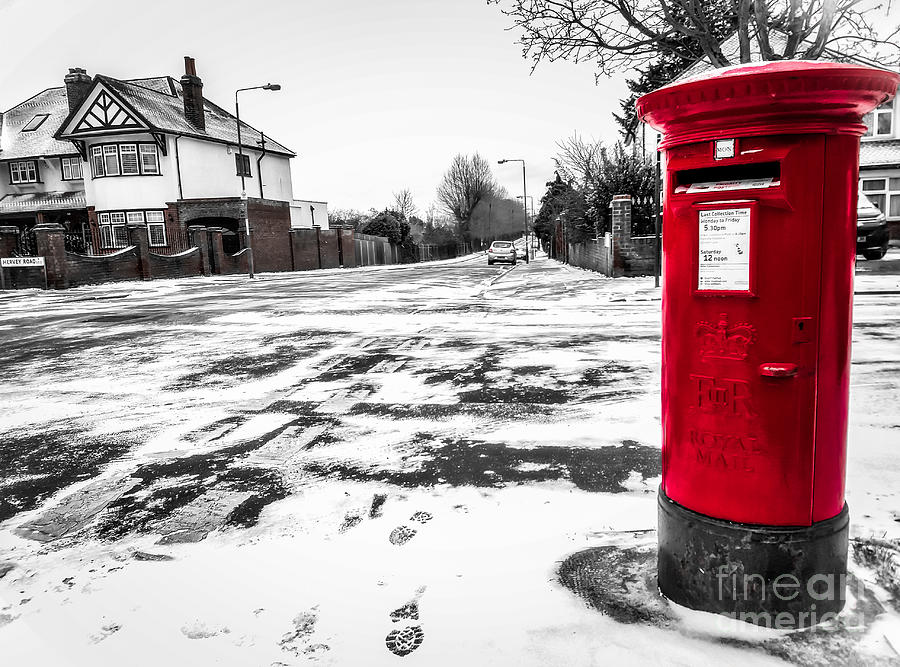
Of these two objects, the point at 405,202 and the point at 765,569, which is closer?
the point at 765,569

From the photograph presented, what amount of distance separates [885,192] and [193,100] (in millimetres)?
36625

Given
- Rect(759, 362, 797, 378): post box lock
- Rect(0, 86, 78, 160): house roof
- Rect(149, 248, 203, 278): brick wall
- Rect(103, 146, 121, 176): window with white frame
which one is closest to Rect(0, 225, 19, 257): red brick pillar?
Rect(149, 248, 203, 278): brick wall

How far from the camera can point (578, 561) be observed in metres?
2.74

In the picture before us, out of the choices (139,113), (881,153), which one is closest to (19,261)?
(139,113)

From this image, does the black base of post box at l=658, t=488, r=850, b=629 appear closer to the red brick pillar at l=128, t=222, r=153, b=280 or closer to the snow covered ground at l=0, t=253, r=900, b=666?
the snow covered ground at l=0, t=253, r=900, b=666

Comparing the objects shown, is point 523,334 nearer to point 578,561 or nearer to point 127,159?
point 578,561

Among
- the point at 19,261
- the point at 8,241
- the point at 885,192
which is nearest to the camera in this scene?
the point at 19,261

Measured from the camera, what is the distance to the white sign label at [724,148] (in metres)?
2.09

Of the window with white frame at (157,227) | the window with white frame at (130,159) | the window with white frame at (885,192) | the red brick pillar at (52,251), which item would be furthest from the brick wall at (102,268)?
the window with white frame at (885,192)

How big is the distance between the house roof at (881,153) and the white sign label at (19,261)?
31.7 metres

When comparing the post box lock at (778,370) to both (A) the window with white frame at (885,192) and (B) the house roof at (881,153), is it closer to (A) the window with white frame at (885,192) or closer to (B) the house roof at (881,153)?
(B) the house roof at (881,153)

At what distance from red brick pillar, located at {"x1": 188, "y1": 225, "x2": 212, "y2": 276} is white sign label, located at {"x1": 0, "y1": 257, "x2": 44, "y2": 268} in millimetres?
9129

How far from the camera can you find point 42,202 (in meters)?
38.5

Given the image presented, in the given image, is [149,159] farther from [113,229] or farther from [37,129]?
[37,129]
